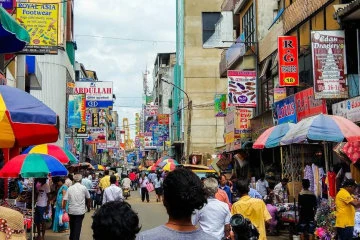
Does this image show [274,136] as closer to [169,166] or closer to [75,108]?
[169,166]

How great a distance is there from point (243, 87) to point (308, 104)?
747cm

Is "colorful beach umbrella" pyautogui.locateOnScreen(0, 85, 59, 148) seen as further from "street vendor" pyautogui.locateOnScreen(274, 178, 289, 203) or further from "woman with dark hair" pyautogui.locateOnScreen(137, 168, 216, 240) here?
"street vendor" pyautogui.locateOnScreen(274, 178, 289, 203)

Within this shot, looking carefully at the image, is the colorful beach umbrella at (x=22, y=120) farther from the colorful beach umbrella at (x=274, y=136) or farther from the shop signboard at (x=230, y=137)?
A: the shop signboard at (x=230, y=137)

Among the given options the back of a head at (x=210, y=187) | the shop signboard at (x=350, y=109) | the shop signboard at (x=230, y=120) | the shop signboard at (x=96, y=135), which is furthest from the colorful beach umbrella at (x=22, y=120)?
the shop signboard at (x=96, y=135)

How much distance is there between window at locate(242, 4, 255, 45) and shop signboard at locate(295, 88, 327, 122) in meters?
8.83

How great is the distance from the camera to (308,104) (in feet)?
59.5

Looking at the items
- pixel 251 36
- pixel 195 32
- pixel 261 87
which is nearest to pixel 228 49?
pixel 251 36

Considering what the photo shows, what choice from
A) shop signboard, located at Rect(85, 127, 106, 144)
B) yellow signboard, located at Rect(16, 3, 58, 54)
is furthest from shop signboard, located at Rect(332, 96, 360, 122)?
shop signboard, located at Rect(85, 127, 106, 144)

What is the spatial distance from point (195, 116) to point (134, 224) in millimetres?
49520

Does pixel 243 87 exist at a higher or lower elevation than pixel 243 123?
higher

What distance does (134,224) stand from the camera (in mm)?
3801

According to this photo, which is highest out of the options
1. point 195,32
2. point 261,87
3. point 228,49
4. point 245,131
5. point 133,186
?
point 195,32

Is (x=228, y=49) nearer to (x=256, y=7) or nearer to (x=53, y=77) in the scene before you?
(x=256, y=7)

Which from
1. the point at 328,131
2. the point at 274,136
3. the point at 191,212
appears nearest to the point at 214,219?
the point at 191,212
